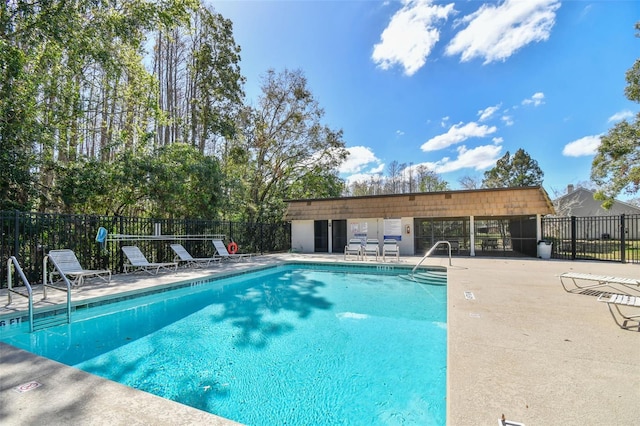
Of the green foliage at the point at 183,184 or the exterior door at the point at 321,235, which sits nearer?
the green foliage at the point at 183,184

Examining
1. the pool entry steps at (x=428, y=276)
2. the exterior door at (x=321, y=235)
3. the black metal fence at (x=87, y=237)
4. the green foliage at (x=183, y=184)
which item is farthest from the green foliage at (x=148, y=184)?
the pool entry steps at (x=428, y=276)

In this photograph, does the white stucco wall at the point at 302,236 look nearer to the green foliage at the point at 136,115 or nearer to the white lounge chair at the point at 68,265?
the green foliage at the point at 136,115

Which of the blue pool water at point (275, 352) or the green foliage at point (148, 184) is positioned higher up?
the green foliage at point (148, 184)

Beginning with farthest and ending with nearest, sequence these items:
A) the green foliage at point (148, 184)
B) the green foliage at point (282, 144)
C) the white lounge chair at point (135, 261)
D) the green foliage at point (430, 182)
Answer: the green foliage at point (430, 182) → the green foliage at point (282, 144) → the green foliage at point (148, 184) → the white lounge chair at point (135, 261)

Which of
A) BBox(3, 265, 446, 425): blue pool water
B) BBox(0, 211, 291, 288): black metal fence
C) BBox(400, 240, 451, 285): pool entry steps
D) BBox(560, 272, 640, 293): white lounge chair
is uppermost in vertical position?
BBox(0, 211, 291, 288): black metal fence

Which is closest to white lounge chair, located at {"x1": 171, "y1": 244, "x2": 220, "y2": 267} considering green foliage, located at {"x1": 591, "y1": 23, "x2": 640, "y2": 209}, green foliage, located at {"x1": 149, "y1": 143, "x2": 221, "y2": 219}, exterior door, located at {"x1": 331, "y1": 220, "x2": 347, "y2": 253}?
green foliage, located at {"x1": 149, "y1": 143, "x2": 221, "y2": 219}

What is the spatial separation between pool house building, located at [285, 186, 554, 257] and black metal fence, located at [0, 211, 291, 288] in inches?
215

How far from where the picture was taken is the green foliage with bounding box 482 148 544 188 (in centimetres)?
3034

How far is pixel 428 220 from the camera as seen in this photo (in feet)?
52.9

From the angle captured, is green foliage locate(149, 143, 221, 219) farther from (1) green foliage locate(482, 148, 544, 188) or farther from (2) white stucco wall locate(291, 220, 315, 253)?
(1) green foliage locate(482, 148, 544, 188)

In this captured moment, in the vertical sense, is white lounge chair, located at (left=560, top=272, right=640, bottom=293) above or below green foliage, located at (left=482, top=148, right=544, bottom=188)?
below

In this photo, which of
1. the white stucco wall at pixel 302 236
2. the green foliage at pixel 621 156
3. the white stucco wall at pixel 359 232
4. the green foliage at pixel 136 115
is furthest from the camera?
the white stucco wall at pixel 302 236

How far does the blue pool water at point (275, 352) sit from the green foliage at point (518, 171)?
29.4m

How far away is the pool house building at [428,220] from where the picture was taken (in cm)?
1335
